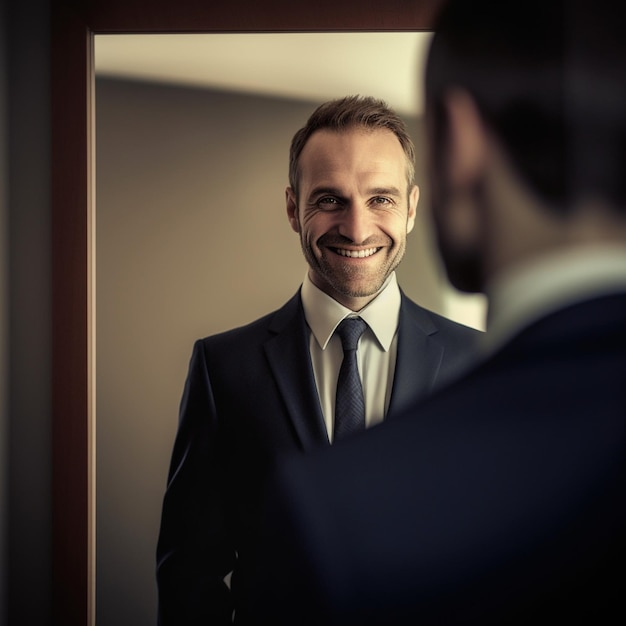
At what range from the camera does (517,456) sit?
0.93 feet

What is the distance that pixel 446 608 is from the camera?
283 mm

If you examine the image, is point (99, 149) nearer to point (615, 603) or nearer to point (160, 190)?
point (160, 190)

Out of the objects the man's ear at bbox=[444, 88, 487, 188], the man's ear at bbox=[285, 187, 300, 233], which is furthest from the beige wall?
the man's ear at bbox=[444, 88, 487, 188]

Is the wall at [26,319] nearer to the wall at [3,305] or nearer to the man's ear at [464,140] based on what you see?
the wall at [3,305]

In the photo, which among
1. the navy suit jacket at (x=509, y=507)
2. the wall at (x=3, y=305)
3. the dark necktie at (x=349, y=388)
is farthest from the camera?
the wall at (x=3, y=305)

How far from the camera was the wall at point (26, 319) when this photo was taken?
1279mm

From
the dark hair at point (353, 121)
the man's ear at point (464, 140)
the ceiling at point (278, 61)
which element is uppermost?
the ceiling at point (278, 61)

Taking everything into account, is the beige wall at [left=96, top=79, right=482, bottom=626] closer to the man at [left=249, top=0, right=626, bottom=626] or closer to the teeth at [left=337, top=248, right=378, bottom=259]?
the teeth at [left=337, top=248, right=378, bottom=259]

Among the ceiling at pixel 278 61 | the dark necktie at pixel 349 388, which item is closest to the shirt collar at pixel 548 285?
the dark necktie at pixel 349 388

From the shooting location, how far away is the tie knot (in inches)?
46.0

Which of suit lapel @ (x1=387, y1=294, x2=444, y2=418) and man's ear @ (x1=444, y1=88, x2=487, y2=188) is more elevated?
man's ear @ (x1=444, y1=88, x2=487, y2=188)

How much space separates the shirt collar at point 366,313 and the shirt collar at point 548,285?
85 cm

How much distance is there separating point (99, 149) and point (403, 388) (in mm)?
675

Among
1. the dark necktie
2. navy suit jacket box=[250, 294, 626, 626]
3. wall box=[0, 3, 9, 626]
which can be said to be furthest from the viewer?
wall box=[0, 3, 9, 626]
